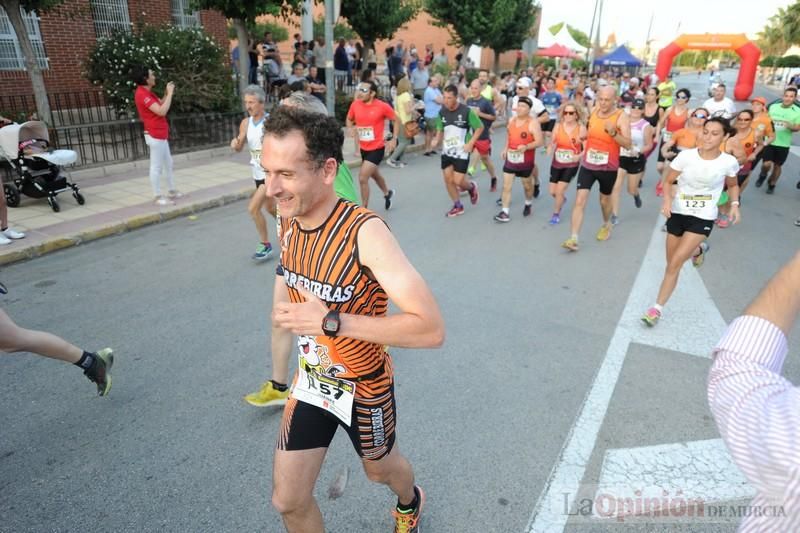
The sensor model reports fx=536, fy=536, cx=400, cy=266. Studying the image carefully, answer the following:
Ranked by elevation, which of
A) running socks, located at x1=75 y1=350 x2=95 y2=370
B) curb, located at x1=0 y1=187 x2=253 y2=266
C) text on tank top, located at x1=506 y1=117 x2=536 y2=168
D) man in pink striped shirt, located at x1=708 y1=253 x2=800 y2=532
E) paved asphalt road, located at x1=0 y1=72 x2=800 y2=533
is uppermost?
man in pink striped shirt, located at x1=708 y1=253 x2=800 y2=532

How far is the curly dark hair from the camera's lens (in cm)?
182

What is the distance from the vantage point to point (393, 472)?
2201mm

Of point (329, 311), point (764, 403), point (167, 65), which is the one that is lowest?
point (329, 311)

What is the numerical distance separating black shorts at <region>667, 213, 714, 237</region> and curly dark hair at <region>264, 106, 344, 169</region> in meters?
3.92

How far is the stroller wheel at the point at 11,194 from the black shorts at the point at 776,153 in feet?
40.6

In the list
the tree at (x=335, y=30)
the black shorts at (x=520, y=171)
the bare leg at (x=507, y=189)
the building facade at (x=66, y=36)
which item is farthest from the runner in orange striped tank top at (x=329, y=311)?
the tree at (x=335, y=30)

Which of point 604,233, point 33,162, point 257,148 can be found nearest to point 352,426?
point 257,148

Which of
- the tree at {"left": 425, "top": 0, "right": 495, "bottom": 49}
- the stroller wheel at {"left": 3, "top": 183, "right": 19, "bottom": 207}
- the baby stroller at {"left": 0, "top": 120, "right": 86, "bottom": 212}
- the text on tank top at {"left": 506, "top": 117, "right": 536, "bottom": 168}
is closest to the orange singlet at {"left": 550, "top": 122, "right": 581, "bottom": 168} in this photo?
the text on tank top at {"left": 506, "top": 117, "right": 536, "bottom": 168}

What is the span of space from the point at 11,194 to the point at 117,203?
4.35 feet

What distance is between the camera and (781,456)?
2.93ft

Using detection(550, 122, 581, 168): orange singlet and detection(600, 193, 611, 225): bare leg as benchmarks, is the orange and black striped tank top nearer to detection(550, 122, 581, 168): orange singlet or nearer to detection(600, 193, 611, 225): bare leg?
detection(600, 193, 611, 225): bare leg

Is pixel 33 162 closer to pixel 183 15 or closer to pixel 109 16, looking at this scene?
pixel 109 16

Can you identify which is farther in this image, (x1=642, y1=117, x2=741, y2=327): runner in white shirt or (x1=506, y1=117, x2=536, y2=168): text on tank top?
(x1=506, y1=117, x2=536, y2=168): text on tank top

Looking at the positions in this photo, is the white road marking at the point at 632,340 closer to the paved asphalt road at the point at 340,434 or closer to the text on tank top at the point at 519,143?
the paved asphalt road at the point at 340,434
